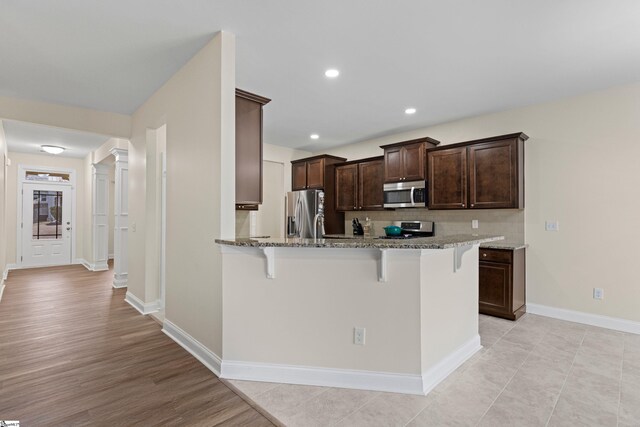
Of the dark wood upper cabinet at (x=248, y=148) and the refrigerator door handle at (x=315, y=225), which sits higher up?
the dark wood upper cabinet at (x=248, y=148)

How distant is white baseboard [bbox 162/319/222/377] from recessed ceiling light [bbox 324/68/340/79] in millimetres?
2770

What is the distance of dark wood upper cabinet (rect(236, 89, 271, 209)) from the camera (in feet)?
10.0

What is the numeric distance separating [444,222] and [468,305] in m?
2.19

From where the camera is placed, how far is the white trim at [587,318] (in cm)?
350

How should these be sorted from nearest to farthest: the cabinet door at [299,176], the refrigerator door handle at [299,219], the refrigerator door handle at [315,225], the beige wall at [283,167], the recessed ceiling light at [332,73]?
the recessed ceiling light at [332,73], the refrigerator door handle at [315,225], the refrigerator door handle at [299,219], the beige wall at [283,167], the cabinet door at [299,176]

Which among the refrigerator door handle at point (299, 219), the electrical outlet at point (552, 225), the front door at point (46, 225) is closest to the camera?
the electrical outlet at point (552, 225)

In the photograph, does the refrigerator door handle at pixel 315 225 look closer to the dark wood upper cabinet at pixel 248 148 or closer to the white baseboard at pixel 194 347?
the dark wood upper cabinet at pixel 248 148

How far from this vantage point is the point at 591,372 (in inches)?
101

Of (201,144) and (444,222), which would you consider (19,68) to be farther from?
(444,222)

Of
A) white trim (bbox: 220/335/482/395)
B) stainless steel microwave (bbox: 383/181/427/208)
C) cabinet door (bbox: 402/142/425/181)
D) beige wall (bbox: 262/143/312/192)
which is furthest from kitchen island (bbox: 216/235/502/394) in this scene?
beige wall (bbox: 262/143/312/192)

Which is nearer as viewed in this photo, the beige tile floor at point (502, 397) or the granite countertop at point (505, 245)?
the beige tile floor at point (502, 397)

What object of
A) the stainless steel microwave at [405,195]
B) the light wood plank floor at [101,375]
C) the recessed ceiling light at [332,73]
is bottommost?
the light wood plank floor at [101,375]

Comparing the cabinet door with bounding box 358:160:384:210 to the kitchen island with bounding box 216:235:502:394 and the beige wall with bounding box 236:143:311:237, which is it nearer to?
the beige wall with bounding box 236:143:311:237

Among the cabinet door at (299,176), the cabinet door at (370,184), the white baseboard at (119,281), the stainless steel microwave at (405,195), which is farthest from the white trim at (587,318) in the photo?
the white baseboard at (119,281)
